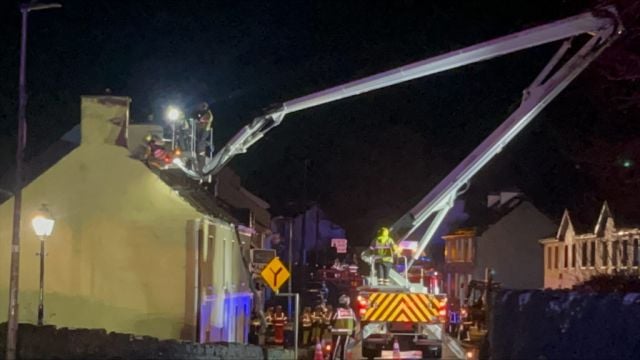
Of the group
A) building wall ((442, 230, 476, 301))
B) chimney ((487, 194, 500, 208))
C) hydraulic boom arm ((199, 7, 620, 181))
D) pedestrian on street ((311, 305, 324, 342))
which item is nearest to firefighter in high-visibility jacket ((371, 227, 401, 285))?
hydraulic boom arm ((199, 7, 620, 181))

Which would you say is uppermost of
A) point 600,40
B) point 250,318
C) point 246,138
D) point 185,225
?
point 600,40

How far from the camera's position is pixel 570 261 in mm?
52125

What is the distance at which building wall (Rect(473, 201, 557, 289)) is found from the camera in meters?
62.8

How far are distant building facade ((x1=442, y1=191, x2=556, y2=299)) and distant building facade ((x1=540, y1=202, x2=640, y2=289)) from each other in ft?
9.32

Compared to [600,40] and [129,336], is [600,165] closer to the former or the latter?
[600,40]

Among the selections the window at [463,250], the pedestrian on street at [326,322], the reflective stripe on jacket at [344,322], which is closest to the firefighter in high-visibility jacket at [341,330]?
the reflective stripe on jacket at [344,322]

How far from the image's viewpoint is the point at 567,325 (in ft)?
52.9

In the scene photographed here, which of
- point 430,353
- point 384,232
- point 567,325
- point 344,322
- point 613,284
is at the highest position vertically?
point 384,232

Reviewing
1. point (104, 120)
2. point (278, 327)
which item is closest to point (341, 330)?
point (104, 120)

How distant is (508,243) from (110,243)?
4164 cm

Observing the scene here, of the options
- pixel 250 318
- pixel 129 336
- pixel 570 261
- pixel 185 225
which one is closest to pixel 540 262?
pixel 570 261

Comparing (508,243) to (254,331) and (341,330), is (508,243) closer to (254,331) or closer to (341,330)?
(254,331)

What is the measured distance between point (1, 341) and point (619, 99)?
15.9m

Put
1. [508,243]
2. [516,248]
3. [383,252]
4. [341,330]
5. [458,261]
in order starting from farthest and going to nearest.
Answer: [458,261]
[508,243]
[516,248]
[341,330]
[383,252]
